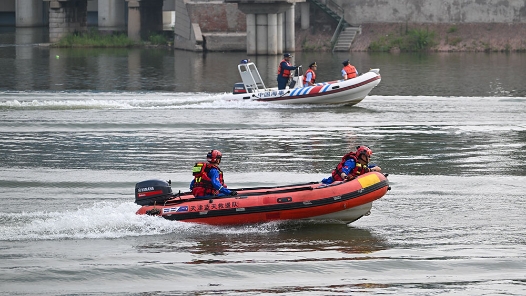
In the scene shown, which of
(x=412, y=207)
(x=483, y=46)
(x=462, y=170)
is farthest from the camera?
(x=483, y=46)

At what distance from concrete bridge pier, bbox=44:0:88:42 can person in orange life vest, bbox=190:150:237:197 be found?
176 ft

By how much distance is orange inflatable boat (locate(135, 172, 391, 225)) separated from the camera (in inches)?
653

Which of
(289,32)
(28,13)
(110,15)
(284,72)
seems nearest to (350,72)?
(284,72)

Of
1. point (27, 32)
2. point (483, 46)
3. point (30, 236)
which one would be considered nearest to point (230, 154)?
point (30, 236)

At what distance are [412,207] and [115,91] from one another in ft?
76.6

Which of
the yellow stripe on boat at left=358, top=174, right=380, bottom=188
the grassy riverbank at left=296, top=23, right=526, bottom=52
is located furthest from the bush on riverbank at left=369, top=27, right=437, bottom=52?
the yellow stripe on boat at left=358, top=174, right=380, bottom=188

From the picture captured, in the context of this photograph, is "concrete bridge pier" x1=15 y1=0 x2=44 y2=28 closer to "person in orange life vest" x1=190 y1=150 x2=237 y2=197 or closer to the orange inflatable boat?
"person in orange life vest" x1=190 y1=150 x2=237 y2=197

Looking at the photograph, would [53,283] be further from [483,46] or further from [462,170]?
[483,46]

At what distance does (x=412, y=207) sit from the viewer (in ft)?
59.8

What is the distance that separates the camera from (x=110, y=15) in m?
70.7

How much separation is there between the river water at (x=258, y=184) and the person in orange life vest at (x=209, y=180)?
2.06 feet

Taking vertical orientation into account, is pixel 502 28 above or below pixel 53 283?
above

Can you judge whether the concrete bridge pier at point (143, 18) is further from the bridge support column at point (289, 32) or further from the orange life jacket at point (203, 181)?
the orange life jacket at point (203, 181)

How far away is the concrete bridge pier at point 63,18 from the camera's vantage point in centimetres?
6831
